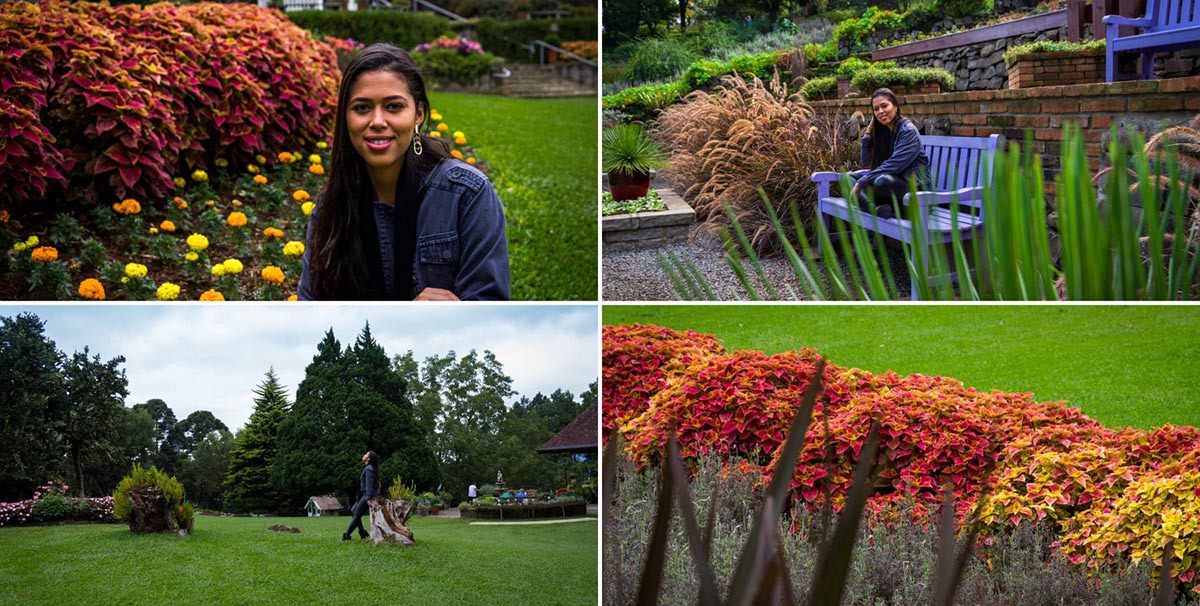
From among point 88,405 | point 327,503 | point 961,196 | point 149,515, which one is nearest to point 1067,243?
point 961,196

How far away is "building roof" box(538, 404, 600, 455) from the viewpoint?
3000mm

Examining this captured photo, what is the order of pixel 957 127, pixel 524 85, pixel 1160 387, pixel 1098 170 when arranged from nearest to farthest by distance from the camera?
1. pixel 1098 170
2. pixel 957 127
3. pixel 1160 387
4. pixel 524 85

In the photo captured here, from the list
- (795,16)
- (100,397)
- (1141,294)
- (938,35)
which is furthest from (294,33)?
(1141,294)

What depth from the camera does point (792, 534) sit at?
3.09 metres

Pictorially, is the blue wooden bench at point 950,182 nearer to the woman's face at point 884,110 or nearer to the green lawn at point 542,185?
the woman's face at point 884,110

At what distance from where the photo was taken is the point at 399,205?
8.00 ft

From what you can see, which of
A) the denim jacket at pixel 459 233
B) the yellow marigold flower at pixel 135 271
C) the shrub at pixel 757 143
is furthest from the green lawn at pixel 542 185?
→ the yellow marigold flower at pixel 135 271

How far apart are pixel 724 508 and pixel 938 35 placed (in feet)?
5.53

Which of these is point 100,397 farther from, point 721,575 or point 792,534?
point 792,534

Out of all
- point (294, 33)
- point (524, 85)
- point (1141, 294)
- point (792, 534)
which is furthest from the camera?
point (524, 85)

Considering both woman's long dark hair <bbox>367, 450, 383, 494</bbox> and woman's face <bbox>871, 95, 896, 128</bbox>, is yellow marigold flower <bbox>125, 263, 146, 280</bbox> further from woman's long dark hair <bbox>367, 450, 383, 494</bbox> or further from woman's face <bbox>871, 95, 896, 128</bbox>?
woman's face <bbox>871, 95, 896, 128</bbox>

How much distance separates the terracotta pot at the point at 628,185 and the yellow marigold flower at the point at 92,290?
167 centimetres

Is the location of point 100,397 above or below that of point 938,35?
below

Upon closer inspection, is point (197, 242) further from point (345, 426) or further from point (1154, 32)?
point (1154, 32)
